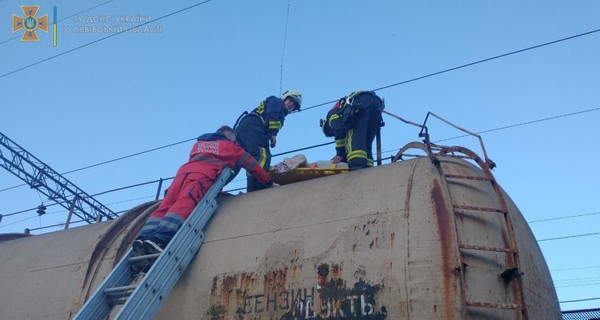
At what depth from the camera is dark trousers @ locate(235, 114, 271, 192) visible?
6652 mm

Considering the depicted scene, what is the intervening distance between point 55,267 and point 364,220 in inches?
143

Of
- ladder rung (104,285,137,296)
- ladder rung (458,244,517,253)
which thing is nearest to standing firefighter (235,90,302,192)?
ladder rung (104,285,137,296)

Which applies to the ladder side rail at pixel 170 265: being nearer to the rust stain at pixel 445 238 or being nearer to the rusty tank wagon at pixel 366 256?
the rusty tank wagon at pixel 366 256

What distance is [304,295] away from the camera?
4.39 m

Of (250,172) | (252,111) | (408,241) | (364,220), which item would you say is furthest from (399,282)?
(252,111)

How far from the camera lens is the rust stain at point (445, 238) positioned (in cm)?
383

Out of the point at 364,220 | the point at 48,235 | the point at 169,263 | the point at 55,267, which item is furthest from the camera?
the point at 48,235

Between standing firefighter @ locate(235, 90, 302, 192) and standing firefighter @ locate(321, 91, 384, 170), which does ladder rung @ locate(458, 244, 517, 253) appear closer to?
standing firefighter @ locate(321, 91, 384, 170)

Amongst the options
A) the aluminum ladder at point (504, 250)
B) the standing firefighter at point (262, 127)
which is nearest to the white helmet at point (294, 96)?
the standing firefighter at point (262, 127)

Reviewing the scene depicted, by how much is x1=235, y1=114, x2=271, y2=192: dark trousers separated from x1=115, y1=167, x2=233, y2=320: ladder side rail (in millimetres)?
910

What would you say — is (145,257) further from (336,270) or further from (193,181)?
(336,270)

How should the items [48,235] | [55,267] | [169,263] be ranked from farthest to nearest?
[48,235] → [55,267] → [169,263]

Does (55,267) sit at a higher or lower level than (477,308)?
higher

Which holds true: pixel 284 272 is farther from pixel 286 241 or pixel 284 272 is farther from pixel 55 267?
pixel 55 267
